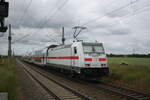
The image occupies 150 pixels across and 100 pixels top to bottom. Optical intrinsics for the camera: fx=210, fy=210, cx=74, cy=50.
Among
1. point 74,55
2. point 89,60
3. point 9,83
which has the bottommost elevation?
point 9,83

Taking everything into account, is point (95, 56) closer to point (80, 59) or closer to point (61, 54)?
point (80, 59)

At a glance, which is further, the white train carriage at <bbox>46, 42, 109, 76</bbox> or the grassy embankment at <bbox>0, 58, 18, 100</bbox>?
the white train carriage at <bbox>46, 42, 109, 76</bbox>

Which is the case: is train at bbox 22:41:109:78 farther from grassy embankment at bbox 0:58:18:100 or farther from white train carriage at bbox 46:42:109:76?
grassy embankment at bbox 0:58:18:100

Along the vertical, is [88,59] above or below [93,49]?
below

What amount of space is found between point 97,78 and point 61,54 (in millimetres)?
5995

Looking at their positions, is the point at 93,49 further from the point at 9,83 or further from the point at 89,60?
the point at 9,83

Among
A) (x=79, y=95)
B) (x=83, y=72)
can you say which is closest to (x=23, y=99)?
(x=79, y=95)

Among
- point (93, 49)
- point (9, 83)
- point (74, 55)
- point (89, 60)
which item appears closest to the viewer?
point (9, 83)

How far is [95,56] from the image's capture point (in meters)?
16.3

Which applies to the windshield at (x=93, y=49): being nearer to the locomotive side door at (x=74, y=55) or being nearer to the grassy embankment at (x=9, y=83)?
the locomotive side door at (x=74, y=55)

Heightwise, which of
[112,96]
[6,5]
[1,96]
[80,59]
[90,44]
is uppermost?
[6,5]

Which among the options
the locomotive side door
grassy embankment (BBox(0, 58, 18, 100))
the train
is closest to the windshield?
the train

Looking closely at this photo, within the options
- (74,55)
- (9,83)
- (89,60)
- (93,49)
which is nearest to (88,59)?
(89,60)

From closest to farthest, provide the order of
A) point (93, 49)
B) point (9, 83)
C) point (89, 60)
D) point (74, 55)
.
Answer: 1. point (9, 83)
2. point (89, 60)
3. point (93, 49)
4. point (74, 55)
